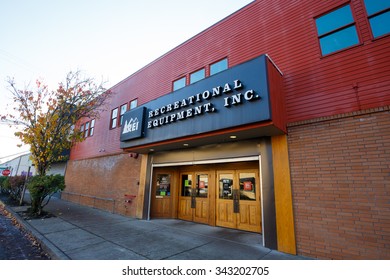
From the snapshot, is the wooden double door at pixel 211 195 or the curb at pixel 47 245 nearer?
the curb at pixel 47 245

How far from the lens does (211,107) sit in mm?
6473

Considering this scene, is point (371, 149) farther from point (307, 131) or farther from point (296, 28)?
point (296, 28)

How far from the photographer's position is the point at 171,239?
21.7 feet

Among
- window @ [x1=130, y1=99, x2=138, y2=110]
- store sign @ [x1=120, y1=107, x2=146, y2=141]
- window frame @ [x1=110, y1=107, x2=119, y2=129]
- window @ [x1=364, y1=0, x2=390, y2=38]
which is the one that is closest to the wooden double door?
store sign @ [x1=120, y1=107, x2=146, y2=141]

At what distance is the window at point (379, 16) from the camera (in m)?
5.29

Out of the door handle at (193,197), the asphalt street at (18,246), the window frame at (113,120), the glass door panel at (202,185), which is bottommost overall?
the asphalt street at (18,246)

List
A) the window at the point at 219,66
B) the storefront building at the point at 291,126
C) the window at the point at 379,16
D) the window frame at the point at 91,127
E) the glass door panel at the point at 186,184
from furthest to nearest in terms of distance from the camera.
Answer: the window frame at the point at 91,127
the glass door panel at the point at 186,184
the window at the point at 219,66
the window at the point at 379,16
the storefront building at the point at 291,126

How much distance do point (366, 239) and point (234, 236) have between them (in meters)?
3.82

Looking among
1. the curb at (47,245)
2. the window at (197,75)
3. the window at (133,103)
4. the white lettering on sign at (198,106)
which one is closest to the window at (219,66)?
the window at (197,75)

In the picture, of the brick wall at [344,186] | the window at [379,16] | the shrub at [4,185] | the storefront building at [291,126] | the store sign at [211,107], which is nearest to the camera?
the brick wall at [344,186]

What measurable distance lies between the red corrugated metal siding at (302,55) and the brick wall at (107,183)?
21.5 ft

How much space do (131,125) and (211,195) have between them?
5201 millimetres

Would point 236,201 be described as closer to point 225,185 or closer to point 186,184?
point 225,185

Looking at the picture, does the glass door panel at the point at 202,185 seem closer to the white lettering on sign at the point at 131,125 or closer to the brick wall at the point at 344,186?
the white lettering on sign at the point at 131,125
